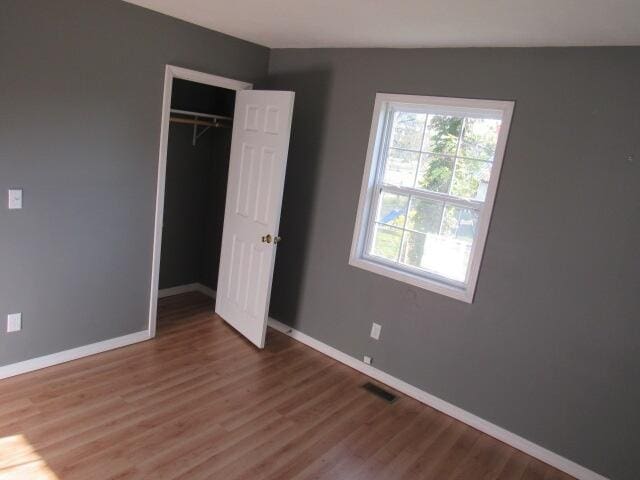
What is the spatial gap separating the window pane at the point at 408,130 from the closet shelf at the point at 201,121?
1.58 m

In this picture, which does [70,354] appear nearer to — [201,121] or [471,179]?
[201,121]

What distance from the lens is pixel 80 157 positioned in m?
2.74

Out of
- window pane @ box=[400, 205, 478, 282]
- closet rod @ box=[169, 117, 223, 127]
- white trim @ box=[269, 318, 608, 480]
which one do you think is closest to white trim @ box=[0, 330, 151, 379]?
white trim @ box=[269, 318, 608, 480]

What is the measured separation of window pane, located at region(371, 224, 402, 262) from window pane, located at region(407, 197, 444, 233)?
0.14 metres

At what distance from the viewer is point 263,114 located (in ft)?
11.1

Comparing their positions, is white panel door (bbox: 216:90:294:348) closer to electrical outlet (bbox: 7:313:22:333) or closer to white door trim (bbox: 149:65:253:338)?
white door trim (bbox: 149:65:253:338)

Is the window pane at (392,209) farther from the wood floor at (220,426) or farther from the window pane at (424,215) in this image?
the wood floor at (220,426)

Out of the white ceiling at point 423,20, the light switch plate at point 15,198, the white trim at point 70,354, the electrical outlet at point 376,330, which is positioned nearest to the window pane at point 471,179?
the white ceiling at point 423,20

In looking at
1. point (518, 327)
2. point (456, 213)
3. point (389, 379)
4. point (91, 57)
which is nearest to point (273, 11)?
point (91, 57)

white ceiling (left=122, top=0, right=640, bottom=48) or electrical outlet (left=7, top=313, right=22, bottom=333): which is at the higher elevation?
white ceiling (left=122, top=0, right=640, bottom=48)

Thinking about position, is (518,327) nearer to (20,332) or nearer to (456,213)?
(456,213)

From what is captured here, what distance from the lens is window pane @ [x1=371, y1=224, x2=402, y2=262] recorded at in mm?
3268

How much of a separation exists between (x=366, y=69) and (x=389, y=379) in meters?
2.27

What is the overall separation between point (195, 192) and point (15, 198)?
1.88m
